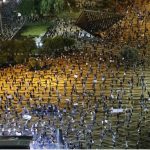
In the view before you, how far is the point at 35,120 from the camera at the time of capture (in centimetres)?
2906

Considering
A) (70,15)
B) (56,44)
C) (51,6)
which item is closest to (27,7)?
(51,6)

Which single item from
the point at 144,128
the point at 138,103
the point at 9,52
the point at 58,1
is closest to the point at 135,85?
the point at 138,103

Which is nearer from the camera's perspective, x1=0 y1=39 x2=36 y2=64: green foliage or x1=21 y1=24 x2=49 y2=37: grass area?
x1=0 y1=39 x2=36 y2=64: green foliage

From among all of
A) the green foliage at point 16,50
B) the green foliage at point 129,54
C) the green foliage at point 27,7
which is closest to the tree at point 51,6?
the green foliage at point 27,7

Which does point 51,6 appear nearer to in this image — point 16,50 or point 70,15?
point 70,15

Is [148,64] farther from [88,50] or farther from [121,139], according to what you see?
[121,139]

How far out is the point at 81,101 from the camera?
3111cm

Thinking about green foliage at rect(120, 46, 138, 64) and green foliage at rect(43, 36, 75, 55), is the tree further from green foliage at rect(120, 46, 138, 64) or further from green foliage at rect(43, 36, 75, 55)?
green foliage at rect(120, 46, 138, 64)

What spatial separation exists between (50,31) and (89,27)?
357 centimetres

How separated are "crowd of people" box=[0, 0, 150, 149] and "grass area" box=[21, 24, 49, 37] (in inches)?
247

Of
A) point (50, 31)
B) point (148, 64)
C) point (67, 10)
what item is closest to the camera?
point (148, 64)

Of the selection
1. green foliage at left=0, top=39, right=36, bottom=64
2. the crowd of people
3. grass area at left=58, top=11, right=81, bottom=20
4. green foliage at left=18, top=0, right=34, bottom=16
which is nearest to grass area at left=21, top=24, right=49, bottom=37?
green foliage at left=18, top=0, right=34, bottom=16

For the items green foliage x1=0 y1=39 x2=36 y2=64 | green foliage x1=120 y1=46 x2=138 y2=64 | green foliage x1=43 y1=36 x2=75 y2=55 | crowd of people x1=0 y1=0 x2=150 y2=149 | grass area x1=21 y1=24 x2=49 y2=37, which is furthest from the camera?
grass area x1=21 y1=24 x2=49 y2=37

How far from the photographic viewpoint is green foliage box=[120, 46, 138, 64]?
36.6 metres
